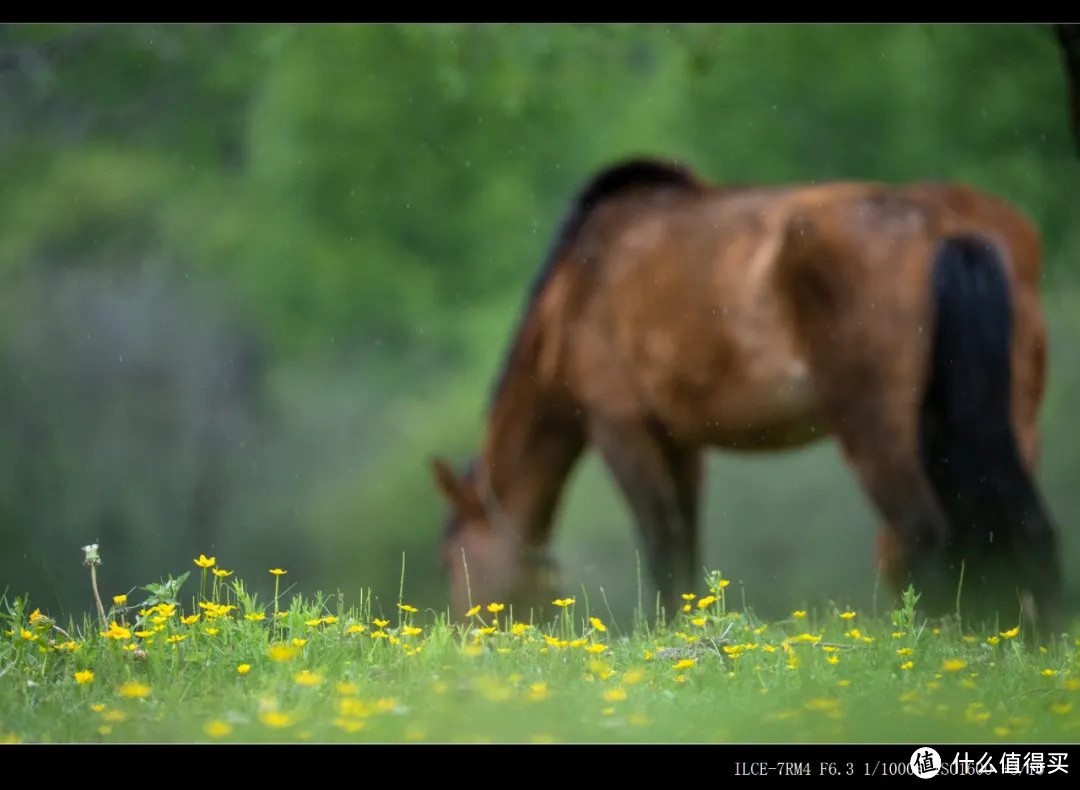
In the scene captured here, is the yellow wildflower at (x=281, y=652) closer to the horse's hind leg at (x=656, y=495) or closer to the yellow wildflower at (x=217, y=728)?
the yellow wildflower at (x=217, y=728)

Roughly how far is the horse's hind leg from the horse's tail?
120cm

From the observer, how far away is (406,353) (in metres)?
9.16

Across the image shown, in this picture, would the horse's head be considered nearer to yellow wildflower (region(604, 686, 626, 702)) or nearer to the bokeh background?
the bokeh background

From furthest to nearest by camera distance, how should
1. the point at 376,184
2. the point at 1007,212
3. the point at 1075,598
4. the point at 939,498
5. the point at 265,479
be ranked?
1. the point at 265,479
2. the point at 376,184
3. the point at 1075,598
4. the point at 1007,212
5. the point at 939,498

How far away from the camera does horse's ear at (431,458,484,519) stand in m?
5.32

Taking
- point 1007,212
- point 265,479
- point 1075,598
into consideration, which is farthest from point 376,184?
point 1075,598

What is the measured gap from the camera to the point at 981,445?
4188 millimetres

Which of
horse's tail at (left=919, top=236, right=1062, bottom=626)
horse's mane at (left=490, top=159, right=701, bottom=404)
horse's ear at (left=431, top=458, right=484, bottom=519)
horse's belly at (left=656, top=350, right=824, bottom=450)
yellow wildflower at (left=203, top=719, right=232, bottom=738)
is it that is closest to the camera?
yellow wildflower at (left=203, top=719, right=232, bottom=738)

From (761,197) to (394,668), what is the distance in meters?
2.68

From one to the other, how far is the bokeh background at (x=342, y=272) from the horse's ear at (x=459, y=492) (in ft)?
3.98

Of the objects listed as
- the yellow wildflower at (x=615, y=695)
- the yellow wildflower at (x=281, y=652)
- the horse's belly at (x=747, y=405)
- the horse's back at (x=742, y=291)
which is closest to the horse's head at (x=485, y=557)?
the horse's back at (x=742, y=291)

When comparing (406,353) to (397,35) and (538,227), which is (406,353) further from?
(397,35)

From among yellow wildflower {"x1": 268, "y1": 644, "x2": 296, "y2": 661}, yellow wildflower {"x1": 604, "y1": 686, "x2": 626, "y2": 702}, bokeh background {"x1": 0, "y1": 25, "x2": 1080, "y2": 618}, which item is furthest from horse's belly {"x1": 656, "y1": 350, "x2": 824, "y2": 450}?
yellow wildflower {"x1": 268, "y1": 644, "x2": 296, "y2": 661}

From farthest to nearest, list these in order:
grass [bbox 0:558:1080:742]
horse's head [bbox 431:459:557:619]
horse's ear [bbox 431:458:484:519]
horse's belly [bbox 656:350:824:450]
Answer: horse's ear [bbox 431:458:484:519]
horse's head [bbox 431:459:557:619]
horse's belly [bbox 656:350:824:450]
grass [bbox 0:558:1080:742]
